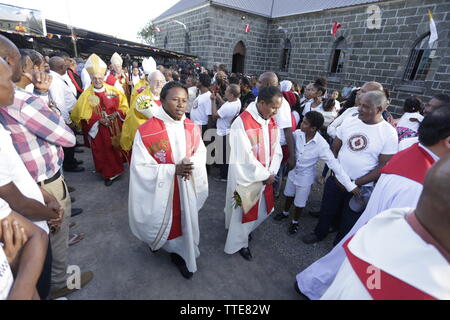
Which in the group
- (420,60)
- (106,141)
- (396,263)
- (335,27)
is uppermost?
(335,27)

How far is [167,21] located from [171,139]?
2408 centimetres

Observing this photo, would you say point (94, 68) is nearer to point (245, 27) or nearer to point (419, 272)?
point (419, 272)

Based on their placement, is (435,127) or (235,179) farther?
(235,179)

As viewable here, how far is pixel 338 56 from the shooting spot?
12.9 metres

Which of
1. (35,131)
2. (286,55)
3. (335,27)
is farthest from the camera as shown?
(286,55)

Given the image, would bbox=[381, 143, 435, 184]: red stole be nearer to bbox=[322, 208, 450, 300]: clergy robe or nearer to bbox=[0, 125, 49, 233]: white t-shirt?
bbox=[322, 208, 450, 300]: clergy robe

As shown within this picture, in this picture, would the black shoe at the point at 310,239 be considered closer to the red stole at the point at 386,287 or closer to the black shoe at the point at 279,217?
the black shoe at the point at 279,217

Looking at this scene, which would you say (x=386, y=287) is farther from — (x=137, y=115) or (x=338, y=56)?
(x=338, y=56)

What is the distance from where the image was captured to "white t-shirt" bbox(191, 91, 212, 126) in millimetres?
4984

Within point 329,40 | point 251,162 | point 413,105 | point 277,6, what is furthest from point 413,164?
point 277,6

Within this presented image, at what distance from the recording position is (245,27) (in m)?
16.3

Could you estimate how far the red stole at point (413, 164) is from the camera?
1.56m

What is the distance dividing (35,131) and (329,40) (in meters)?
14.6
